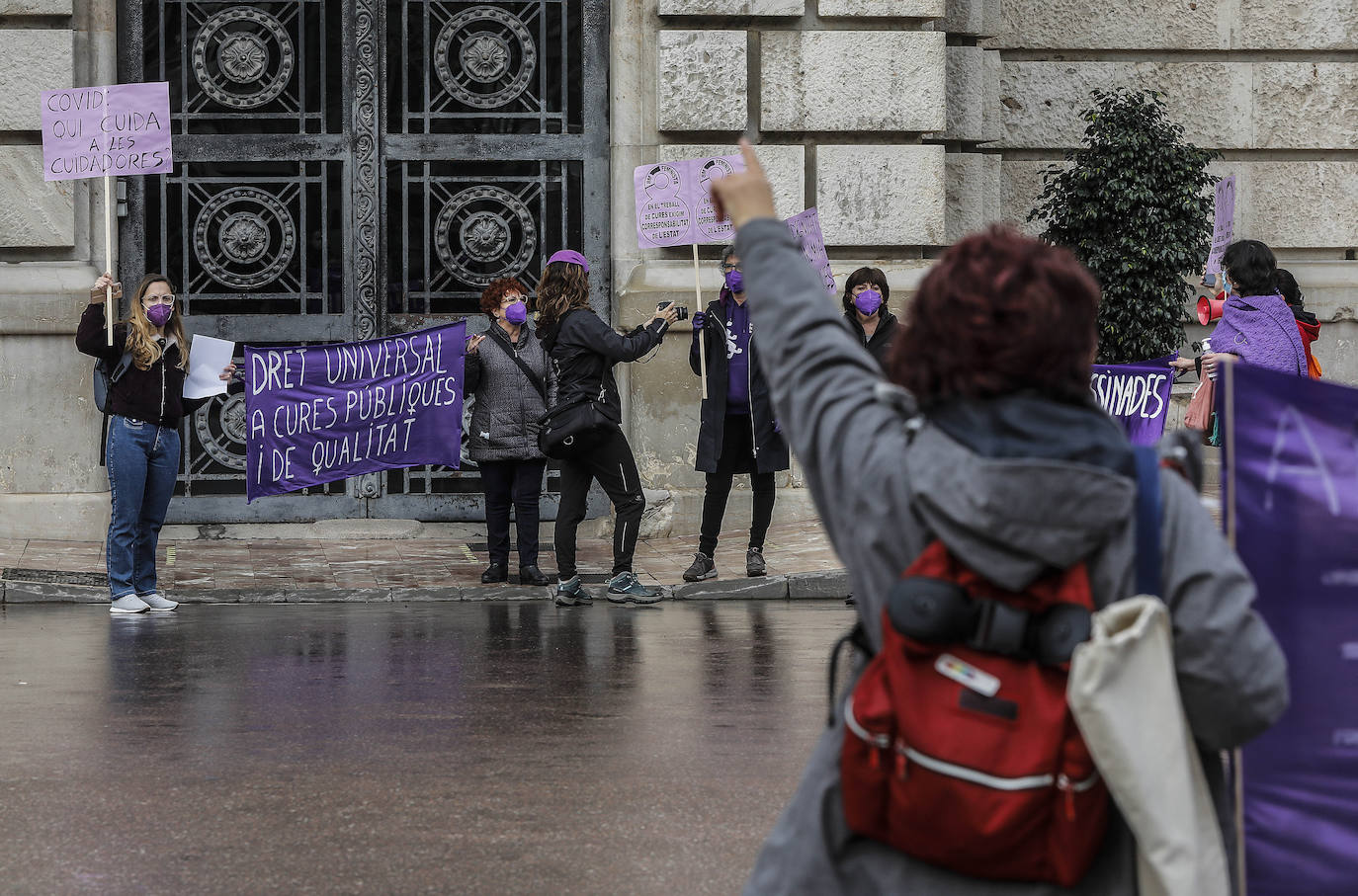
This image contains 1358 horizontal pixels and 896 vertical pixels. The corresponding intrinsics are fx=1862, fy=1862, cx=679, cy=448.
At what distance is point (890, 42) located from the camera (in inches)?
523

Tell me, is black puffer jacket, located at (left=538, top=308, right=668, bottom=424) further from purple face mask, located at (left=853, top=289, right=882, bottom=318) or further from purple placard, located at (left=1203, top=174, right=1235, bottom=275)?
purple placard, located at (left=1203, top=174, right=1235, bottom=275)

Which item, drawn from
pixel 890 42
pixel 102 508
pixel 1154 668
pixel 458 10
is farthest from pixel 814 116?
pixel 1154 668

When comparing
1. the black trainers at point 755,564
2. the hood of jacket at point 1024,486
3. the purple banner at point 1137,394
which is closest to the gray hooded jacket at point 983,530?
the hood of jacket at point 1024,486

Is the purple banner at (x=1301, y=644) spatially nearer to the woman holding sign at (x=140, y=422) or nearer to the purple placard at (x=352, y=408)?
the woman holding sign at (x=140, y=422)

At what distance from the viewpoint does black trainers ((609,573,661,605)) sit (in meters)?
10.6

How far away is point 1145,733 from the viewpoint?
7.23 feet

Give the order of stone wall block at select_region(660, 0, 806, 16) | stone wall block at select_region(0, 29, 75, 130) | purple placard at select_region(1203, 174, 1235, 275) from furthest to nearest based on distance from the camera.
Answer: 1. stone wall block at select_region(660, 0, 806, 16)
2. stone wall block at select_region(0, 29, 75, 130)
3. purple placard at select_region(1203, 174, 1235, 275)

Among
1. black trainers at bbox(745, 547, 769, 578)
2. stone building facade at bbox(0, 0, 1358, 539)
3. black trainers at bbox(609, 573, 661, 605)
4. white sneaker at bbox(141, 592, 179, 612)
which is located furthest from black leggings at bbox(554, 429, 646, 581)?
stone building facade at bbox(0, 0, 1358, 539)

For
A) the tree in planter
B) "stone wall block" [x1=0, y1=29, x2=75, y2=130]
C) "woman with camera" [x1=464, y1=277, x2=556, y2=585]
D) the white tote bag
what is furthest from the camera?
the tree in planter

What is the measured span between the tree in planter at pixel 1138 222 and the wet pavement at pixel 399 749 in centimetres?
507

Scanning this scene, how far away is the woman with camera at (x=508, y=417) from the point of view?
11055mm

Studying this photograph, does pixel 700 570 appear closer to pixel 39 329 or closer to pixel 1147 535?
pixel 39 329

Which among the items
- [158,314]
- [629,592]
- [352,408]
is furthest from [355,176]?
[629,592]

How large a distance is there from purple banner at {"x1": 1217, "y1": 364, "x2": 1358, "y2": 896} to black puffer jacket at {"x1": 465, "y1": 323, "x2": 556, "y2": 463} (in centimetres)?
822
